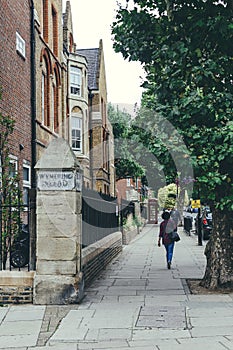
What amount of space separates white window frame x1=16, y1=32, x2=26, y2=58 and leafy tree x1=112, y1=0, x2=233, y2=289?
669cm

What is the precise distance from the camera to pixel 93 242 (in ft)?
42.2

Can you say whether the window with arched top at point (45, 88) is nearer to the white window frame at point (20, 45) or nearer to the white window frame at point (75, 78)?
the white window frame at point (20, 45)

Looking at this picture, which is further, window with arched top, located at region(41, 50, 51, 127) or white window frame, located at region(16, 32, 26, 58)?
window with arched top, located at region(41, 50, 51, 127)

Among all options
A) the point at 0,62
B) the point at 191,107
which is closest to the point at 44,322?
the point at 191,107

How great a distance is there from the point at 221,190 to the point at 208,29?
9.71 feet

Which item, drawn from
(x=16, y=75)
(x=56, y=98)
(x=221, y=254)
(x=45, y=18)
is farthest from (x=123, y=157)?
(x=221, y=254)

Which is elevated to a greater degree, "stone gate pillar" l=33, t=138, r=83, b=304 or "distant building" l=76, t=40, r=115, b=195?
"distant building" l=76, t=40, r=115, b=195

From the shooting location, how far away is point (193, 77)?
1002 centimetres

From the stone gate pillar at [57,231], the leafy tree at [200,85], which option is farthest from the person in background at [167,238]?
the stone gate pillar at [57,231]

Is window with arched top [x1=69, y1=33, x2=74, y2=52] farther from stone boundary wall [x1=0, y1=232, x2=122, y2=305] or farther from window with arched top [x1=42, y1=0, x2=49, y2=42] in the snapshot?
stone boundary wall [x1=0, y1=232, x2=122, y2=305]

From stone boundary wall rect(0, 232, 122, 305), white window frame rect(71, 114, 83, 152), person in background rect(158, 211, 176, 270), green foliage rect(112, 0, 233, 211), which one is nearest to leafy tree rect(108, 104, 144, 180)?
white window frame rect(71, 114, 83, 152)

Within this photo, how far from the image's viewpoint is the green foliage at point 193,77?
9.55 meters

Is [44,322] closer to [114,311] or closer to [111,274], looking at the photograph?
[114,311]

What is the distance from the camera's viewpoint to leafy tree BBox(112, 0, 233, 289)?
9562 millimetres
